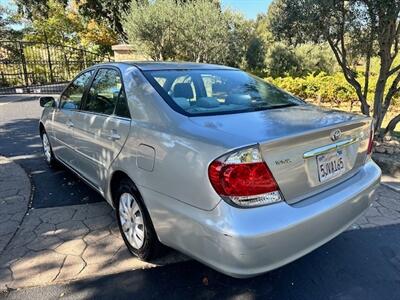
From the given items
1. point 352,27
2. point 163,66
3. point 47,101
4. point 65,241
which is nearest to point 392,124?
point 352,27

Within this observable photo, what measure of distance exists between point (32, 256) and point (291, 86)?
1118cm

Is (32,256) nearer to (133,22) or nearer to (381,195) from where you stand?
(381,195)

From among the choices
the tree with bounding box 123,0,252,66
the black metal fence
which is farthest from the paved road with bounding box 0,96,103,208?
the black metal fence

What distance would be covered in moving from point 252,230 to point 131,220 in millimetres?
1305

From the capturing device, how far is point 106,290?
2588mm

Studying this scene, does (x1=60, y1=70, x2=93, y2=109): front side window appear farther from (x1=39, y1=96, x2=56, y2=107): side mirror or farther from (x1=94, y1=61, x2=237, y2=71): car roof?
A: (x1=94, y1=61, x2=237, y2=71): car roof

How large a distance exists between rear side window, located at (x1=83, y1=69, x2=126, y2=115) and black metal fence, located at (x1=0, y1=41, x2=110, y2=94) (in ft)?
45.5

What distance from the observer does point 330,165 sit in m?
2.40

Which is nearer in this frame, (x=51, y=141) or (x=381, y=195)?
(x=381, y=195)

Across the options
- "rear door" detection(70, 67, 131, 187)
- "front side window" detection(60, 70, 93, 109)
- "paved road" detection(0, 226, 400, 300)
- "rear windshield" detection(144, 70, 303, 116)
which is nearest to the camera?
"paved road" detection(0, 226, 400, 300)

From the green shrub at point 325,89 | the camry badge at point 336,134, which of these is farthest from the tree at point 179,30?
the camry badge at point 336,134

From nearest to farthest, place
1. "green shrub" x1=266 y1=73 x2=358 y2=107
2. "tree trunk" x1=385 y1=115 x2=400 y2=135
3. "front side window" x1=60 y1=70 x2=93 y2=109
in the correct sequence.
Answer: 1. "front side window" x1=60 y1=70 x2=93 y2=109
2. "tree trunk" x1=385 y1=115 x2=400 y2=135
3. "green shrub" x1=266 y1=73 x2=358 y2=107

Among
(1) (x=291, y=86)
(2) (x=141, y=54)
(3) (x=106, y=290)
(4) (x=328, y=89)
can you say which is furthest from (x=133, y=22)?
(3) (x=106, y=290)

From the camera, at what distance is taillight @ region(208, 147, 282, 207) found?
1.97 m
